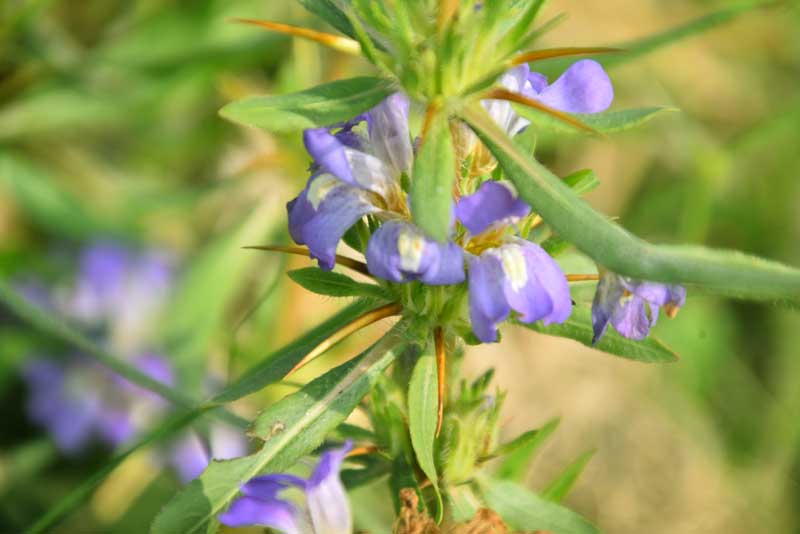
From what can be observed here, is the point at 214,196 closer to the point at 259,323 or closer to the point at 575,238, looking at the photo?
the point at 259,323

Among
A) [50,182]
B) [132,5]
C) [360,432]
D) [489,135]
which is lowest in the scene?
[360,432]

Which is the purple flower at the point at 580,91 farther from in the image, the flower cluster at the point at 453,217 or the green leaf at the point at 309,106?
the green leaf at the point at 309,106

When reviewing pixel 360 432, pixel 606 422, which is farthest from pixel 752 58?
pixel 360 432

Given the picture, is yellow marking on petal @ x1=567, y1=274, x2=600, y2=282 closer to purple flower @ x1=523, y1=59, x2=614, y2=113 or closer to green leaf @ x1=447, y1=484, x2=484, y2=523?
purple flower @ x1=523, y1=59, x2=614, y2=113

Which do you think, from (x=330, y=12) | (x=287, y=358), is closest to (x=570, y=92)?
(x=330, y=12)

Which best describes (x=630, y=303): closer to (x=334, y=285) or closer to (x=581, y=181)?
(x=581, y=181)
